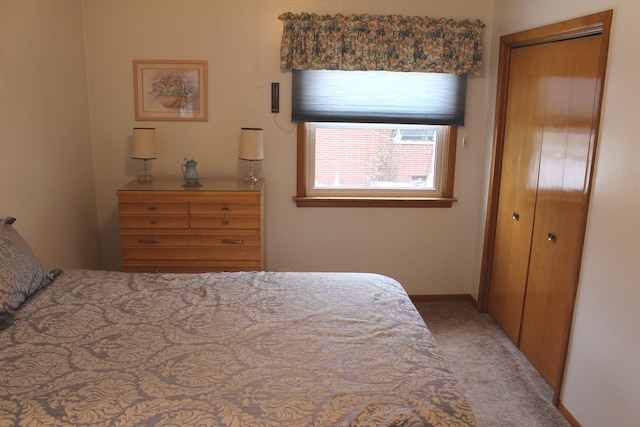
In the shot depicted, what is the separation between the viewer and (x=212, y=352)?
5.80 feet

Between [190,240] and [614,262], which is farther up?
[614,262]

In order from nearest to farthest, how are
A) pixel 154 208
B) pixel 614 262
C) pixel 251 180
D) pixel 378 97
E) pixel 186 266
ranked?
pixel 614 262, pixel 154 208, pixel 186 266, pixel 251 180, pixel 378 97

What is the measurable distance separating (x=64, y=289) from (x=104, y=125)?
1.70 meters

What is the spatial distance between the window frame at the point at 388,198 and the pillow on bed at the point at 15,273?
1902mm

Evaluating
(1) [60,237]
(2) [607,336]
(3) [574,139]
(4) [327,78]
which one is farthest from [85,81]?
(2) [607,336]

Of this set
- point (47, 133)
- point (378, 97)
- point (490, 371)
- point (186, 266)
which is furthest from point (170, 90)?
point (490, 371)

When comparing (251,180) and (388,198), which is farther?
(388,198)

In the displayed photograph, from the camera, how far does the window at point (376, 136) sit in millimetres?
3609

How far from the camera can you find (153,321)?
200cm

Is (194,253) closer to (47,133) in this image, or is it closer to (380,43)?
(47,133)

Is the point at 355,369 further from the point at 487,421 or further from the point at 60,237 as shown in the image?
the point at 60,237

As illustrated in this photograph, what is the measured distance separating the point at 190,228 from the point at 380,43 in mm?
1849

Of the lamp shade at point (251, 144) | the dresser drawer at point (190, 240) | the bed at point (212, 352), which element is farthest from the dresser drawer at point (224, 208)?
the bed at point (212, 352)

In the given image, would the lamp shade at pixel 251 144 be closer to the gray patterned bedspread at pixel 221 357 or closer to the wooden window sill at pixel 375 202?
the wooden window sill at pixel 375 202
